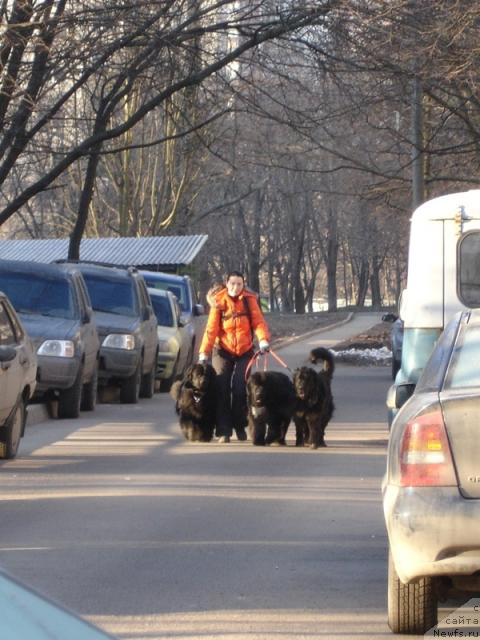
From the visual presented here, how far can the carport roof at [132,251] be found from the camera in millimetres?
34812

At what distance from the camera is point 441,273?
32.2 feet

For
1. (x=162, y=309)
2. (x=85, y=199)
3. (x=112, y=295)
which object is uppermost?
(x=85, y=199)

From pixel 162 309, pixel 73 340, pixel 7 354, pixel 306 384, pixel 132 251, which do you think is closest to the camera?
pixel 7 354

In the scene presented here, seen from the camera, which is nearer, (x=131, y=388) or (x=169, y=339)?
(x=131, y=388)

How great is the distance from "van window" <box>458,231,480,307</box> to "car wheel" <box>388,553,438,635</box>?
4.51 meters

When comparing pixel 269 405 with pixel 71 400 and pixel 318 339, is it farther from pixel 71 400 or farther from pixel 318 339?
pixel 318 339

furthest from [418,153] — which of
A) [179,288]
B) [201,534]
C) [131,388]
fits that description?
[201,534]

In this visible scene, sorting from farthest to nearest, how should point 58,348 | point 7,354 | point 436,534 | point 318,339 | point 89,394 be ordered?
A: point 318,339 → point 89,394 → point 58,348 → point 7,354 → point 436,534

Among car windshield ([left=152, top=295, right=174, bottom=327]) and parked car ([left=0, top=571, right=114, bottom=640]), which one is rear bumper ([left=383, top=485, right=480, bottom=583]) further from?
car windshield ([left=152, top=295, right=174, bottom=327])

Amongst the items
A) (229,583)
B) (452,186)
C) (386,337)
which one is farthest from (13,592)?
(386,337)

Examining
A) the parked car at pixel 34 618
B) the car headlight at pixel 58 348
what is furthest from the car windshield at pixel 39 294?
the parked car at pixel 34 618

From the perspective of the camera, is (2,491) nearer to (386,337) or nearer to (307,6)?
(307,6)

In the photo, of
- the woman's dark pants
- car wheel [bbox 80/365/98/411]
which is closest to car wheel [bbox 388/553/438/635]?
the woman's dark pants

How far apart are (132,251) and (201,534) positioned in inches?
1116
